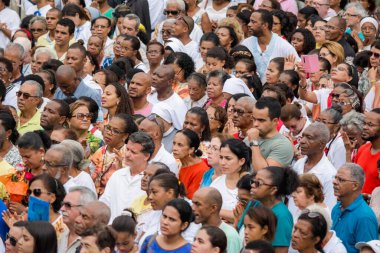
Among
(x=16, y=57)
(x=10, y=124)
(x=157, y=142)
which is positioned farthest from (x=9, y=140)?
(x=16, y=57)

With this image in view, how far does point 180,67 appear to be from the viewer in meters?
17.5

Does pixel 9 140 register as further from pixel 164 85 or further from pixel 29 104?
pixel 164 85

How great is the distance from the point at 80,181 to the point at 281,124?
2690 millimetres

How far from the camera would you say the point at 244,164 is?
44.4 ft

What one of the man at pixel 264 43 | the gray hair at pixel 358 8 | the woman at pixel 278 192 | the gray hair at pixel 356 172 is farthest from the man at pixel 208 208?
the gray hair at pixel 358 8

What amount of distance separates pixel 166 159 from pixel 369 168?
2.02 metres

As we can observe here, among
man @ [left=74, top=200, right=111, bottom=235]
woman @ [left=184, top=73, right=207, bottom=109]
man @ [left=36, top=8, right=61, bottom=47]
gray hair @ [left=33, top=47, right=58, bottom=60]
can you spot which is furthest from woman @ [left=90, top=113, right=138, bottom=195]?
man @ [left=36, top=8, right=61, bottom=47]

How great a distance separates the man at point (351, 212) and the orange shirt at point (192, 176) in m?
1.52

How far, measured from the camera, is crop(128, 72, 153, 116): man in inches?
645

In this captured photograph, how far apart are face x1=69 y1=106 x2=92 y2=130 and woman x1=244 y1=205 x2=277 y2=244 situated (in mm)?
3832

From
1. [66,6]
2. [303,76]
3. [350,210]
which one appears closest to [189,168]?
[350,210]

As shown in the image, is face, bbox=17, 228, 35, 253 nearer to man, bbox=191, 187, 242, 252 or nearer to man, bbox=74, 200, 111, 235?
man, bbox=74, 200, 111, 235

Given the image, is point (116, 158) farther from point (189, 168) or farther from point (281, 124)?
point (281, 124)

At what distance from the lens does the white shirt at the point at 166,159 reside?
46.2ft
